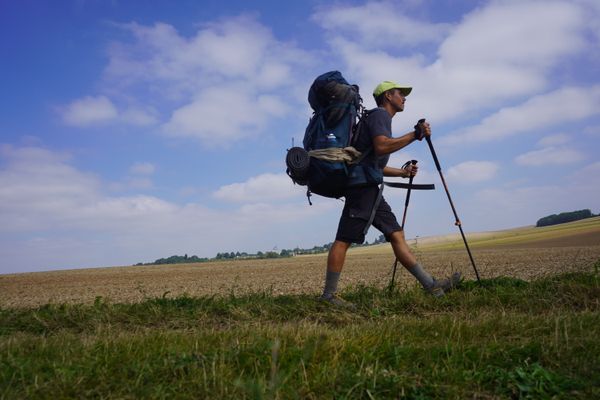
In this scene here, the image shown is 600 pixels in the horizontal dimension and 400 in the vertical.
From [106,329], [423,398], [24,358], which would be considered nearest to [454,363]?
[423,398]

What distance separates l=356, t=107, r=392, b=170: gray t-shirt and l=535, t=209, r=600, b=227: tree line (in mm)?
110708

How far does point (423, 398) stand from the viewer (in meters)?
2.29

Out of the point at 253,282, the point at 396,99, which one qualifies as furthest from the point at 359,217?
the point at 253,282

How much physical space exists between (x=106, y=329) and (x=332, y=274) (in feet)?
8.77

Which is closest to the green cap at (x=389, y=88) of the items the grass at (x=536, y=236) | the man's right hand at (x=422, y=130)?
the man's right hand at (x=422, y=130)

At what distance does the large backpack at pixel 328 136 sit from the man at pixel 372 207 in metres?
0.19

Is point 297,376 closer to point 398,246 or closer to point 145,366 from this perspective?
point 145,366

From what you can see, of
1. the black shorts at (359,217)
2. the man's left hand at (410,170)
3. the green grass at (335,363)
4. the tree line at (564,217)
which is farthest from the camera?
the tree line at (564,217)

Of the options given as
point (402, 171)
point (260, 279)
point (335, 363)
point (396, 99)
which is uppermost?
point (396, 99)

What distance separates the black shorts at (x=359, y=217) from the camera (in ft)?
18.3

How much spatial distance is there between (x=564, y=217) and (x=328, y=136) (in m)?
119

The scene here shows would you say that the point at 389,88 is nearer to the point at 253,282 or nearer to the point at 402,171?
the point at 402,171

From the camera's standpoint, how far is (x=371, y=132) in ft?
18.3

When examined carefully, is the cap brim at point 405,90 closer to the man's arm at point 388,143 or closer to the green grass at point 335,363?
the man's arm at point 388,143
